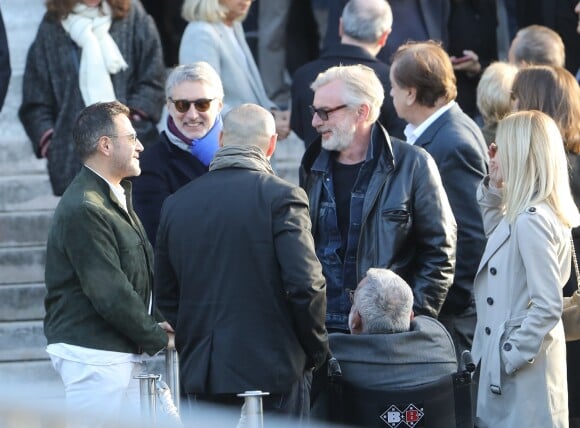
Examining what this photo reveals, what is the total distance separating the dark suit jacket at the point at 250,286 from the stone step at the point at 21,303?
3298 millimetres

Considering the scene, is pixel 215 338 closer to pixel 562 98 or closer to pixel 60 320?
pixel 60 320

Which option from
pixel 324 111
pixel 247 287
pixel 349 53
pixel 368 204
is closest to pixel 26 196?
pixel 349 53

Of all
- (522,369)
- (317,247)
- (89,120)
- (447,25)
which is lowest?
(522,369)

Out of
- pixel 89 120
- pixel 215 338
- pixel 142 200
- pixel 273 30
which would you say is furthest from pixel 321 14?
pixel 215 338

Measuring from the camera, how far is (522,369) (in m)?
6.13

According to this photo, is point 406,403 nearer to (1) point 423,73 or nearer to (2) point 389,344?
(2) point 389,344

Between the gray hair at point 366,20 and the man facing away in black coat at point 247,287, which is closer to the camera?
the man facing away in black coat at point 247,287

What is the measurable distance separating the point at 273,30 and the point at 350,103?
4.18 meters

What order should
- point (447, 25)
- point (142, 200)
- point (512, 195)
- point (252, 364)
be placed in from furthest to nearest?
point (447, 25), point (142, 200), point (512, 195), point (252, 364)

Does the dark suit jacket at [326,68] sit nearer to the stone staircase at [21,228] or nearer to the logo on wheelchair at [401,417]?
the stone staircase at [21,228]

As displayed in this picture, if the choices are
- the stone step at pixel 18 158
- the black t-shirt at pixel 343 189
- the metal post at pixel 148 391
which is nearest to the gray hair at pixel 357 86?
the black t-shirt at pixel 343 189

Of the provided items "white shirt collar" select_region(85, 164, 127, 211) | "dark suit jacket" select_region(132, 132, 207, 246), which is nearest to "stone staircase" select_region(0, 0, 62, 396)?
"dark suit jacket" select_region(132, 132, 207, 246)

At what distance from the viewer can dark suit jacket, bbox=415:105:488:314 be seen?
7.28 metres

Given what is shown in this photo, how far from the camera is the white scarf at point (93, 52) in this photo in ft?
29.3
